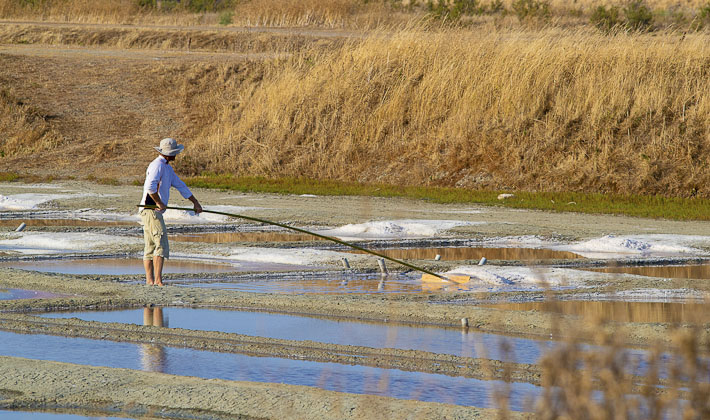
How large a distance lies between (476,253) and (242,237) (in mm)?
3727

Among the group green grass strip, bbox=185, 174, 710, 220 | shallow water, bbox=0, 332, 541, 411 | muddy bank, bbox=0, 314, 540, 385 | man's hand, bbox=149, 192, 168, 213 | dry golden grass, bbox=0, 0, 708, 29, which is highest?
dry golden grass, bbox=0, 0, 708, 29

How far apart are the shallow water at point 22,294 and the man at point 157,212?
1.12m

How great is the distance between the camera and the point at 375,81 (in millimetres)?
29141

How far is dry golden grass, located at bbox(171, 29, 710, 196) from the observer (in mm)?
24000

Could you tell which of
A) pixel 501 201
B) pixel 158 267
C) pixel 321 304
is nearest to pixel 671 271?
pixel 321 304

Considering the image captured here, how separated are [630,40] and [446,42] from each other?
195 inches

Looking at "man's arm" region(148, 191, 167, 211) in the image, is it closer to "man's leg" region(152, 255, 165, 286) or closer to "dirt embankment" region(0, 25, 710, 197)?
"man's leg" region(152, 255, 165, 286)

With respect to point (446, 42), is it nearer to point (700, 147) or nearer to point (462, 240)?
point (700, 147)

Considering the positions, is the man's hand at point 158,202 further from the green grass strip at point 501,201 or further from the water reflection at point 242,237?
the green grass strip at point 501,201

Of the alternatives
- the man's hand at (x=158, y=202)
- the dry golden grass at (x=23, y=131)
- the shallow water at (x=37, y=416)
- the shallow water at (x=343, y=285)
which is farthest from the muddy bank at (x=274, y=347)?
the dry golden grass at (x=23, y=131)

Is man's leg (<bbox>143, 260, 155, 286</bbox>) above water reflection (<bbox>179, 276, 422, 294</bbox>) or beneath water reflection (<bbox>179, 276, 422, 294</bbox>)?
above

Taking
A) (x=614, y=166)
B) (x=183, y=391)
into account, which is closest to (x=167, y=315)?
(x=183, y=391)

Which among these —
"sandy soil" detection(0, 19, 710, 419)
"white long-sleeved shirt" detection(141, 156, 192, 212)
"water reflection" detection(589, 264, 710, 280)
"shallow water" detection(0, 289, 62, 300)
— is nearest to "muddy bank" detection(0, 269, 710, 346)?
"sandy soil" detection(0, 19, 710, 419)

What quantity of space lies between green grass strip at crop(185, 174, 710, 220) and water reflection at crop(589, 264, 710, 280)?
6367 millimetres
